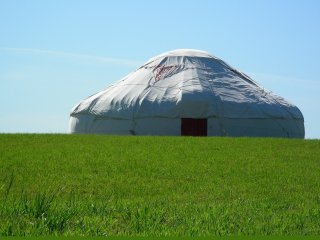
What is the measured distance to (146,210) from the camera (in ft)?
17.1

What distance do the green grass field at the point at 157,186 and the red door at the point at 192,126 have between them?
7551 mm

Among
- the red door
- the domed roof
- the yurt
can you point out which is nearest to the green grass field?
the yurt

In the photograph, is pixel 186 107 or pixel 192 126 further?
pixel 192 126

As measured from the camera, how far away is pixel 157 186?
874 centimetres

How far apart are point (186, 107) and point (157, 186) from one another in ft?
47.7

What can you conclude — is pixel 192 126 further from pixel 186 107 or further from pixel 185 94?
pixel 185 94

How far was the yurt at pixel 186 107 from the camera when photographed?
23156 millimetres

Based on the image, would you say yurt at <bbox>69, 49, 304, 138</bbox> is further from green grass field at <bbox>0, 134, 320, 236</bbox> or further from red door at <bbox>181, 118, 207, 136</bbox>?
green grass field at <bbox>0, 134, 320, 236</bbox>

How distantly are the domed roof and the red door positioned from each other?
1.07ft

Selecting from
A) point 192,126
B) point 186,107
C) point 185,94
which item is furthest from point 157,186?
point 185,94

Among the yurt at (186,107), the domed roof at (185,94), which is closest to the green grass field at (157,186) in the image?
the yurt at (186,107)

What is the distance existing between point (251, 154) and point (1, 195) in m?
6.64

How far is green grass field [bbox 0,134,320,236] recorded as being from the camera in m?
4.51

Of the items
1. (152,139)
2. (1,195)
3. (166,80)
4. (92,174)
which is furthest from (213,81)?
(1,195)
